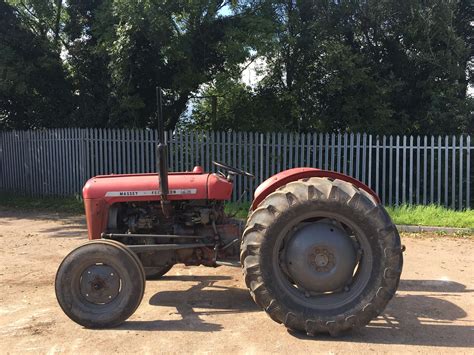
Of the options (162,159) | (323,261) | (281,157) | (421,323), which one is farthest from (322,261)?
(281,157)

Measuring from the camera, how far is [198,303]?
5523mm

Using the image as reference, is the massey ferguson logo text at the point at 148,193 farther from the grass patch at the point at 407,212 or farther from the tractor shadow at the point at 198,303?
the grass patch at the point at 407,212

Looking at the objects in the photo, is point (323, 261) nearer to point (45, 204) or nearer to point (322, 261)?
point (322, 261)

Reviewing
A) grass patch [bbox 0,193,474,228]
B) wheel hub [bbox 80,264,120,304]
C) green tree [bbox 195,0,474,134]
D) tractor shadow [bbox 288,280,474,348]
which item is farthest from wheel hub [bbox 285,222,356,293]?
green tree [bbox 195,0,474,134]

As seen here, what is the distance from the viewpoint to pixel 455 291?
6.01 meters

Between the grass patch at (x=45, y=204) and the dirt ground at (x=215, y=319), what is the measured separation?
17.1ft

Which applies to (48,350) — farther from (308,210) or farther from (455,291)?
(455,291)

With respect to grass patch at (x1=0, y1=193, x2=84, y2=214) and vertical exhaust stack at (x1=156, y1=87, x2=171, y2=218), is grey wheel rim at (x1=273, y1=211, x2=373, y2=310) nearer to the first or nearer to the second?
vertical exhaust stack at (x1=156, y1=87, x2=171, y2=218)

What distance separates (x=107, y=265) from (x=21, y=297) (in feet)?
5.24

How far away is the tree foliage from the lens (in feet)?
44.6

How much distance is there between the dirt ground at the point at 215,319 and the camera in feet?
14.1

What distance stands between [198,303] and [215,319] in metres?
0.57

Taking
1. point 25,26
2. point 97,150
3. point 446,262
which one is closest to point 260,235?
point 446,262

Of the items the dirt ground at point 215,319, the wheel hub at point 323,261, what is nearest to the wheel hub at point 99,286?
the dirt ground at point 215,319
